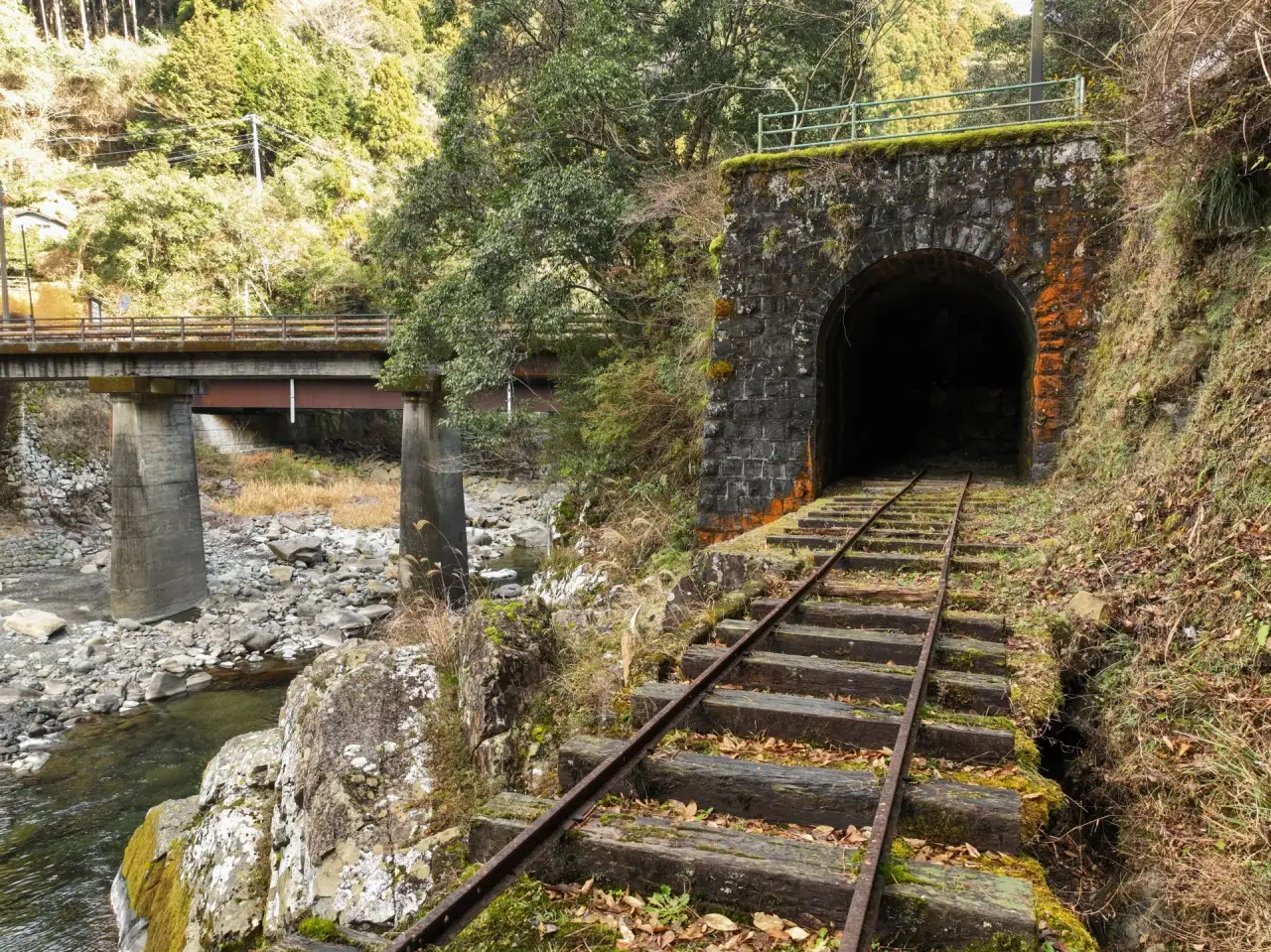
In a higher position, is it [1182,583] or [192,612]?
[1182,583]

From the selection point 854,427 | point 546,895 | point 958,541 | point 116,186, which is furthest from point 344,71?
point 546,895

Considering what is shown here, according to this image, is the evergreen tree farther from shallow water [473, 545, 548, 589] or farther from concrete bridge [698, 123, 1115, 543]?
concrete bridge [698, 123, 1115, 543]

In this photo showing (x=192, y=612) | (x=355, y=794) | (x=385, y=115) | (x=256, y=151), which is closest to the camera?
(x=355, y=794)

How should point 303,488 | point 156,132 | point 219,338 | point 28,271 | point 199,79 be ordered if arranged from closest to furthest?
point 219,338 → point 303,488 → point 28,271 → point 156,132 → point 199,79

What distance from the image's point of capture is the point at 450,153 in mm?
15031

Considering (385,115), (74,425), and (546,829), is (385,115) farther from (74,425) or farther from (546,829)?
(546,829)

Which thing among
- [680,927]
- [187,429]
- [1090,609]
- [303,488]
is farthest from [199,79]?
[680,927]

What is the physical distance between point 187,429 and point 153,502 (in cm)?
239

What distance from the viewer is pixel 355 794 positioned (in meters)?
5.30

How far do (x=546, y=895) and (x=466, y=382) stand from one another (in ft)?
38.6

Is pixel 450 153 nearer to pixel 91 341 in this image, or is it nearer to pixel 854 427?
pixel 854 427

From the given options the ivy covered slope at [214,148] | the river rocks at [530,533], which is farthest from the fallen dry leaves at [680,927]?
the ivy covered slope at [214,148]

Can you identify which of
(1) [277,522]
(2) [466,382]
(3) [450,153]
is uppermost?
(3) [450,153]

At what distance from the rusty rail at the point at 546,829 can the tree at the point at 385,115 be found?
4436cm
